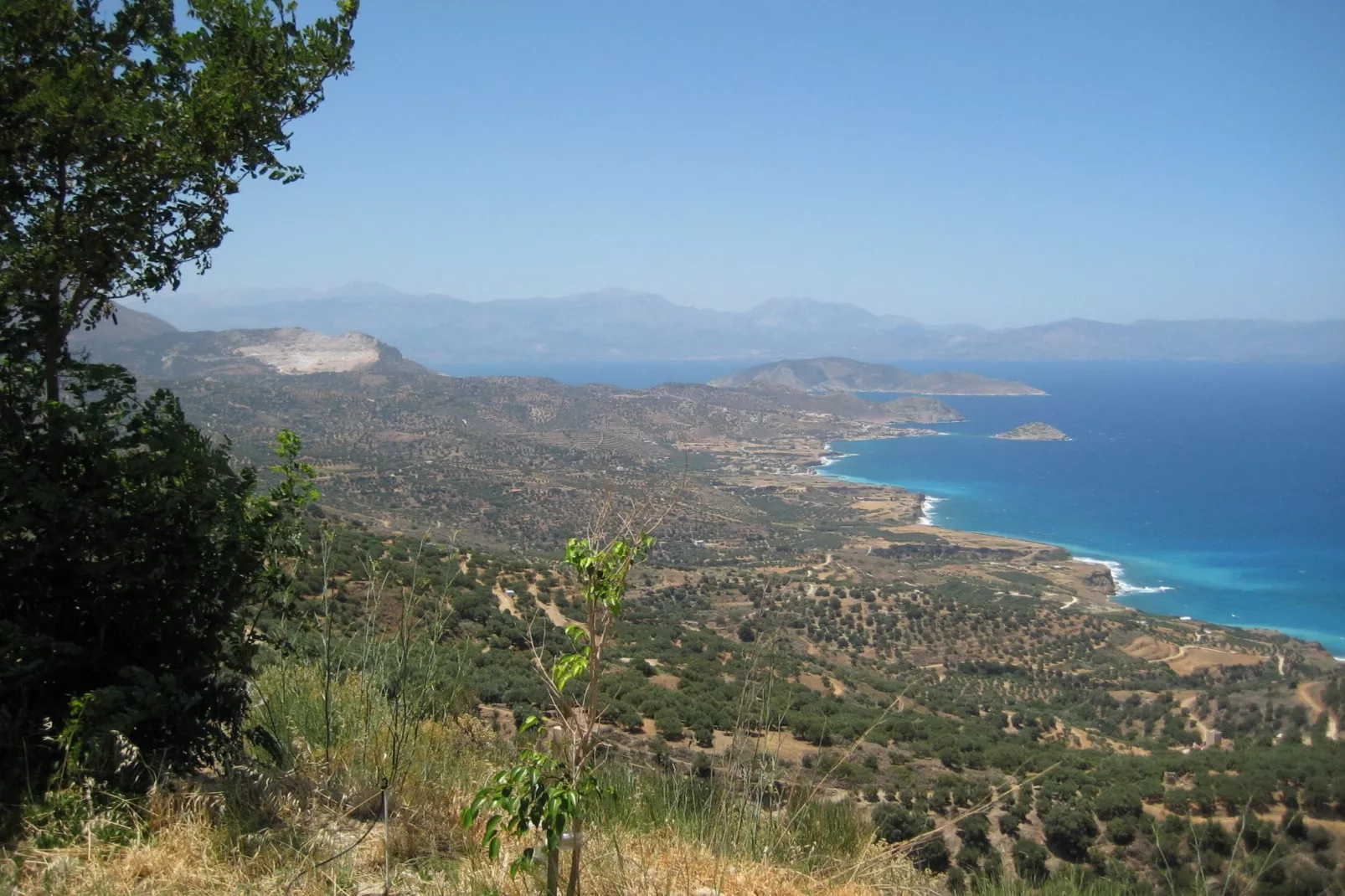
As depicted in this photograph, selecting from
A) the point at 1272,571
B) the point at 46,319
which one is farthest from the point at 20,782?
the point at 1272,571

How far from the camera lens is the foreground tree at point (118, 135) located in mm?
3582

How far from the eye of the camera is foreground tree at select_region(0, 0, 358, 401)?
11.8 feet

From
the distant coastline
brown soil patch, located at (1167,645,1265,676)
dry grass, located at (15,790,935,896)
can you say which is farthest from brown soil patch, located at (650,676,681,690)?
the distant coastline

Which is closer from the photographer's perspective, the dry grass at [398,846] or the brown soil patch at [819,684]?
the dry grass at [398,846]

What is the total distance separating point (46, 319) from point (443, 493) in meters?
54.0

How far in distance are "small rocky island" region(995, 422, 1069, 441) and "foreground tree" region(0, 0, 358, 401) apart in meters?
161

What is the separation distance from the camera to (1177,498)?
100438 mm

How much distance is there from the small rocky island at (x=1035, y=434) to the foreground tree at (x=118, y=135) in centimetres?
16077

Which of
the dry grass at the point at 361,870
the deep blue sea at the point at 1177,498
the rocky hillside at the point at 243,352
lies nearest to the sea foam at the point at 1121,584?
the deep blue sea at the point at 1177,498

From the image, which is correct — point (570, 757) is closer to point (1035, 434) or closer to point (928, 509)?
point (928, 509)

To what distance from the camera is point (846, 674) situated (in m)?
26.8

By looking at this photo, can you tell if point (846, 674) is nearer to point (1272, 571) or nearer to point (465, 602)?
point (465, 602)

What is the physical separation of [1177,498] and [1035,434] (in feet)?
171

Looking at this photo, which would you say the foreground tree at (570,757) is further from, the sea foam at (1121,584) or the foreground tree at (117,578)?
the sea foam at (1121,584)
